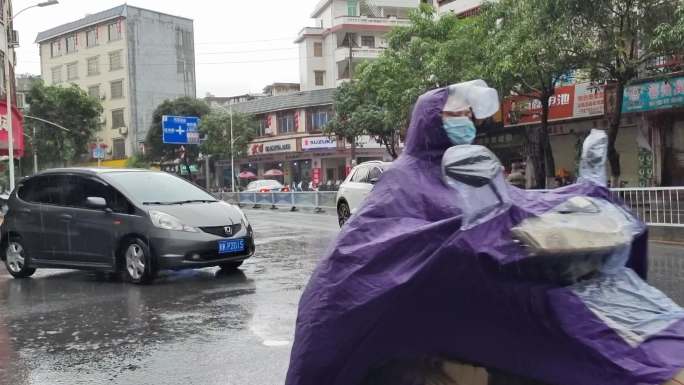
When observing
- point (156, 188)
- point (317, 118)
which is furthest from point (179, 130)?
point (156, 188)

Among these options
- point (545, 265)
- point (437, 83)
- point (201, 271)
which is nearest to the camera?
point (545, 265)

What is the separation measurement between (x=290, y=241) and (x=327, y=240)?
28.5 inches

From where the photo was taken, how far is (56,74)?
198 feet

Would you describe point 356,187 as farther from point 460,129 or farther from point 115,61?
point 115,61

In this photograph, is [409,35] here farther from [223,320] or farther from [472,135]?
[472,135]

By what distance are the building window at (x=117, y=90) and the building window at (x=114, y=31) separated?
11.7ft

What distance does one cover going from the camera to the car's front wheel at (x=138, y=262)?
7.90m

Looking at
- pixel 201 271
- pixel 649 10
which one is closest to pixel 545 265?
pixel 201 271

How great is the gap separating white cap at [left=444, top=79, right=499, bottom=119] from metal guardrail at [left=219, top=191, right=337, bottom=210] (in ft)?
65.9

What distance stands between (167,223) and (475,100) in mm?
6109

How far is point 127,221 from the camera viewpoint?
807 centimetres

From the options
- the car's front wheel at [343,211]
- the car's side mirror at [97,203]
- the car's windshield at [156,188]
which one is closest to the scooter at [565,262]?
the car's windshield at [156,188]

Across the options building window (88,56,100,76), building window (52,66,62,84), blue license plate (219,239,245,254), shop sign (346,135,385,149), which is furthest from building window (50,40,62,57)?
blue license plate (219,239,245,254)

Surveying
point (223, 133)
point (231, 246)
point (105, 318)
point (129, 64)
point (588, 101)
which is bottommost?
point (105, 318)
